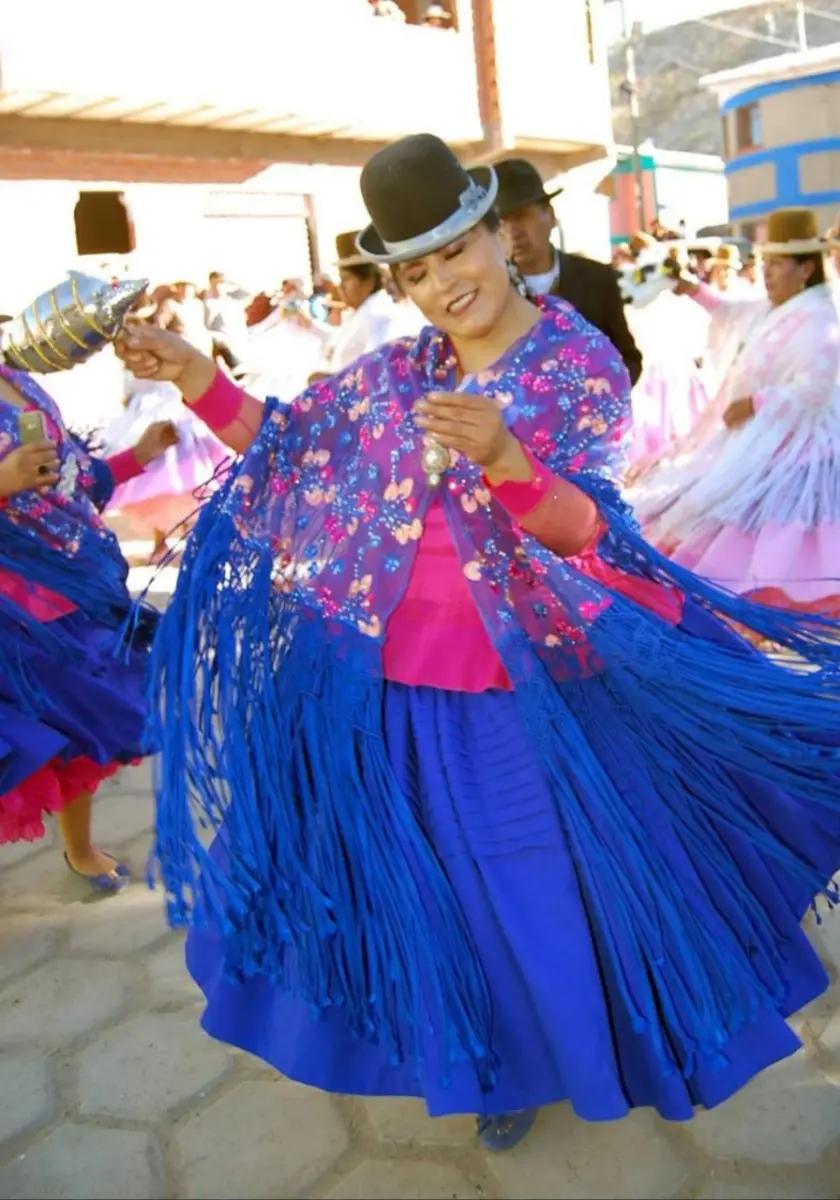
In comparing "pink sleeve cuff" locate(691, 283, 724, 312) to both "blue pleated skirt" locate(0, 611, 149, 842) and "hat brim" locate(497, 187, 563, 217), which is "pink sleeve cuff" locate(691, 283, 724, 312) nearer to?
"hat brim" locate(497, 187, 563, 217)

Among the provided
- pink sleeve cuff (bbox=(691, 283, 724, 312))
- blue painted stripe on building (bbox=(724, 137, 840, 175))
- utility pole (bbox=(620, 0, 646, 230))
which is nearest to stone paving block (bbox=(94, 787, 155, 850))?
pink sleeve cuff (bbox=(691, 283, 724, 312))

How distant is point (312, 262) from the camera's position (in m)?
15.7

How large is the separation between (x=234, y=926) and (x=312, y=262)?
47.8 ft

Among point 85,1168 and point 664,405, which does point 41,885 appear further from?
point 664,405

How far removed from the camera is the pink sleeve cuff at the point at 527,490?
6.11 ft

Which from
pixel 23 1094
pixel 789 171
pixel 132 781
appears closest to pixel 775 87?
pixel 789 171

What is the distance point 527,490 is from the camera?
1866mm

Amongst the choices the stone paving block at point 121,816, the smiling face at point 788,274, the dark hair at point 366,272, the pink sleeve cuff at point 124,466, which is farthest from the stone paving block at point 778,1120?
the dark hair at point 366,272

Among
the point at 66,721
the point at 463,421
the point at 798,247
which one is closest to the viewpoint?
the point at 463,421

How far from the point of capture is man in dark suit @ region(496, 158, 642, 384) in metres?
4.26

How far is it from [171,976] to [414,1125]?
848 mm

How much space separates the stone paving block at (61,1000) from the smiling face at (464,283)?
175cm

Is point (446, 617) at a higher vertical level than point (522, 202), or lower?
lower

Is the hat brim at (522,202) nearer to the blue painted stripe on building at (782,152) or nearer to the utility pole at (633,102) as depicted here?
the utility pole at (633,102)
